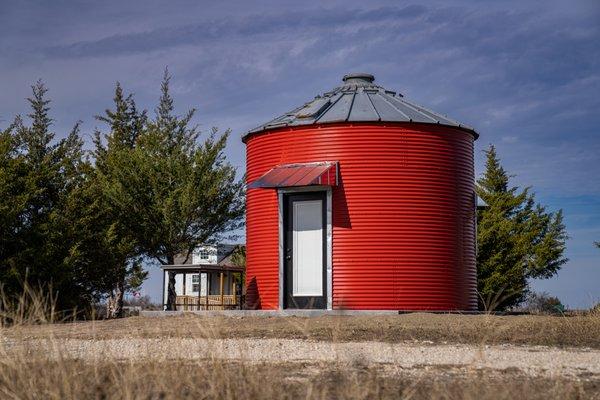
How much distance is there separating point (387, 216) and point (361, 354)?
9057mm

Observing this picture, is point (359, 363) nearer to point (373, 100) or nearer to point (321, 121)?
point (321, 121)

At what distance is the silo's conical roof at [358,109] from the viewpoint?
17750mm

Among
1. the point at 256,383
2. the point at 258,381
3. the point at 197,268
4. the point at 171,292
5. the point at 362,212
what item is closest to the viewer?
the point at 256,383

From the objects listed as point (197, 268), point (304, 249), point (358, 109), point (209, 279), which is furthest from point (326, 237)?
point (209, 279)

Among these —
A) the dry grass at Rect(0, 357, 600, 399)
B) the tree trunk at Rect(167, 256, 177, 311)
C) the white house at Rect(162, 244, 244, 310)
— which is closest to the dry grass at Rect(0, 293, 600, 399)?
the dry grass at Rect(0, 357, 600, 399)

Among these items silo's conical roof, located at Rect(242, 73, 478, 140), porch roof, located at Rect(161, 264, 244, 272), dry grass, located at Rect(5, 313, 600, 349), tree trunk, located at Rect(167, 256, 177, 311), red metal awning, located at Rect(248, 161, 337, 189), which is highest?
silo's conical roof, located at Rect(242, 73, 478, 140)

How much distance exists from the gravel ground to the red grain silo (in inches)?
279

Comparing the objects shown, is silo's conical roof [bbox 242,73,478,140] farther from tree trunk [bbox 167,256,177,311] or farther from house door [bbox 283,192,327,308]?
tree trunk [bbox 167,256,177,311]

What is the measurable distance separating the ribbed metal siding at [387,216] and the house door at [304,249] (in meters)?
0.29

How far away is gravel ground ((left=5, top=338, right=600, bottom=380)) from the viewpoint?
759cm

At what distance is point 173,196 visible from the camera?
25766 mm

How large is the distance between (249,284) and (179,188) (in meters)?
7.45

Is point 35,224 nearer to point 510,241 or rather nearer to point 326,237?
point 326,237

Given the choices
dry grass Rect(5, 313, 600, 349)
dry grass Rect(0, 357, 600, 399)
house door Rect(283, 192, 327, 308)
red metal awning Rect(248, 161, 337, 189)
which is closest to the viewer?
dry grass Rect(0, 357, 600, 399)
